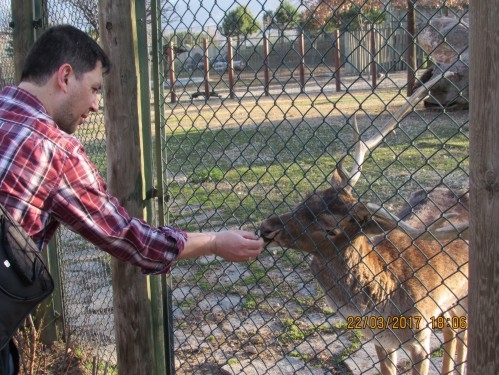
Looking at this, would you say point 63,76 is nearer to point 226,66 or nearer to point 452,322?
point 226,66

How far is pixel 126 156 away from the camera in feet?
10.00

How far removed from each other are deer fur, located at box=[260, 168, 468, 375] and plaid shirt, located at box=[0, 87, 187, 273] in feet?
4.04

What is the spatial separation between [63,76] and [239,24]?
3.03 ft

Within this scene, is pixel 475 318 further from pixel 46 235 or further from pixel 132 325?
pixel 132 325

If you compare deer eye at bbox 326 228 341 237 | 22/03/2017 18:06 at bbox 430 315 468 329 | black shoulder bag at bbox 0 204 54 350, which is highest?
black shoulder bag at bbox 0 204 54 350

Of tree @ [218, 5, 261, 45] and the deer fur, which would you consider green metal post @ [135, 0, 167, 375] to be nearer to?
tree @ [218, 5, 261, 45]

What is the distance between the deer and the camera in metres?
3.59

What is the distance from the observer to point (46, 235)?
242 centimetres

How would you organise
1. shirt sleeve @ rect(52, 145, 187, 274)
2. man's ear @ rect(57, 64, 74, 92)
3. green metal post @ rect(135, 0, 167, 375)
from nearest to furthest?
shirt sleeve @ rect(52, 145, 187, 274) < man's ear @ rect(57, 64, 74, 92) < green metal post @ rect(135, 0, 167, 375)

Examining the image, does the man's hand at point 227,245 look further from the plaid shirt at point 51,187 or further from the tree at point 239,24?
the tree at point 239,24

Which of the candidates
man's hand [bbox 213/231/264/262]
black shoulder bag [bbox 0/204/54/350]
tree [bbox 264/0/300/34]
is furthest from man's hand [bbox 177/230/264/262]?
tree [bbox 264/0/300/34]

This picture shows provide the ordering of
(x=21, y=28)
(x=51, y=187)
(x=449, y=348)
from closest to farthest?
(x=51, y=187)
(x=21, y=28)
(x=449, y=348)

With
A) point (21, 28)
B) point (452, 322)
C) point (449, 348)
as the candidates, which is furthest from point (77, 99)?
point (449, 348)

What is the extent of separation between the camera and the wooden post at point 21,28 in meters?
4.30
